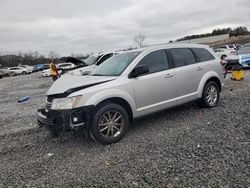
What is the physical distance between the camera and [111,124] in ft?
13.8

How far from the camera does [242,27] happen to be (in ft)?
285

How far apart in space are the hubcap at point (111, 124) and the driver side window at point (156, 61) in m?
1.23

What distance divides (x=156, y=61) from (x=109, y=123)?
5.96 ft

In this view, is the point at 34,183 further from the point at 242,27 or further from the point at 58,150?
the point at 242,27

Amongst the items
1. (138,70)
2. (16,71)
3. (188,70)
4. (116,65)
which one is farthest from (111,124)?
(16,71)

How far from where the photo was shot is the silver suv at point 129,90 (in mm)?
3934

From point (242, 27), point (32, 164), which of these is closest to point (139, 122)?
Result: point (32, 164)

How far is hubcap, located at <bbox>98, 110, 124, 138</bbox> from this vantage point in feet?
13.5

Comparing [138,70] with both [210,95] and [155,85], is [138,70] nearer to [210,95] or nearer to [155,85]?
[155,85]

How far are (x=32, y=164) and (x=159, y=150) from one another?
2.16 metres

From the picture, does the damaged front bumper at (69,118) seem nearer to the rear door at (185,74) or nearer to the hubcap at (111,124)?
the hubcap at (111,124)

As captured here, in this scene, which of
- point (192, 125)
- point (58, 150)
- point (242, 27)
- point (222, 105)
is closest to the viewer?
point (58, 150)

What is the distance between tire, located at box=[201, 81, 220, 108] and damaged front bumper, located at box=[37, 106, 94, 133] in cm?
320

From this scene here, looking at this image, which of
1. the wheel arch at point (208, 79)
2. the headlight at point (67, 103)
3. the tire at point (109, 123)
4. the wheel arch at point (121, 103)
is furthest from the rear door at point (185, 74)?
the headlight at point (67, 103)
